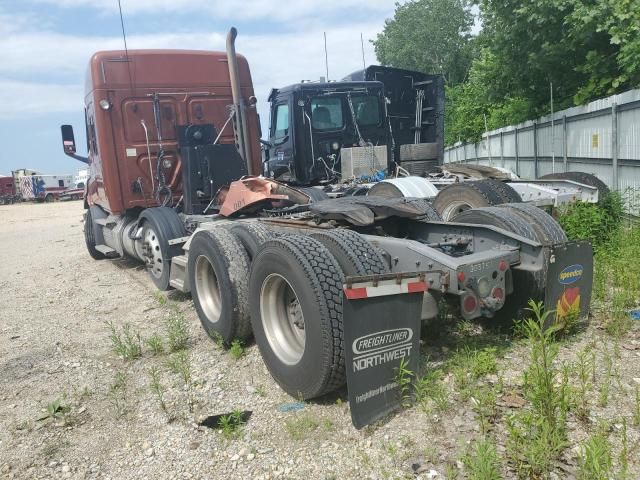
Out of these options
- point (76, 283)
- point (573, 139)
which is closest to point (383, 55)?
point (573, 139)

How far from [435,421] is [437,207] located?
3655mm

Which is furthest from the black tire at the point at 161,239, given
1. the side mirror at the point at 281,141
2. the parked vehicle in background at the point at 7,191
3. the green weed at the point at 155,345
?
the parked vehicle in background at the point at 7,191

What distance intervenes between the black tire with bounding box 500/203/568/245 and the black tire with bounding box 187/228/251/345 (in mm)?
2293

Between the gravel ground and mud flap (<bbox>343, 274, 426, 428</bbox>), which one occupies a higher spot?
mud flap (<bbox>343, 274, 426, 428</bbox>)

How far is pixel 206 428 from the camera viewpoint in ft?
11.1

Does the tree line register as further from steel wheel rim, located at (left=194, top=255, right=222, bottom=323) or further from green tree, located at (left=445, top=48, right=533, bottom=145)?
steel wheel rim, located at (left=194, top=255, right=222, bottom=323)

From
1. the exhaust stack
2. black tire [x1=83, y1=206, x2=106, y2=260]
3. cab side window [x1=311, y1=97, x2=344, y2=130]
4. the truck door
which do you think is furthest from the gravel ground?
cab side window [x1=311, y1=97, x2=344, y2=130]

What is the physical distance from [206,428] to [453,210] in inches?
152

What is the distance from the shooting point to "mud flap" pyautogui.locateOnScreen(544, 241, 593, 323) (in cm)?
381

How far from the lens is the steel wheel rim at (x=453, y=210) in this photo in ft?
20.2

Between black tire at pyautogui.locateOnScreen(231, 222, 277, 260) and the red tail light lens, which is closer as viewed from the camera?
the red tail light lens

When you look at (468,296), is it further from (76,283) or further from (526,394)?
(76,283)

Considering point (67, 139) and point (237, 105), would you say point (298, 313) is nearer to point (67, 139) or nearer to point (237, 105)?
point (237, 105)

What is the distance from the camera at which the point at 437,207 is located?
6.37 meters
